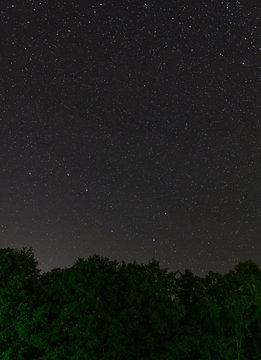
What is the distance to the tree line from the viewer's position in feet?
74.6

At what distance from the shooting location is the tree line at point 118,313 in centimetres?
2275

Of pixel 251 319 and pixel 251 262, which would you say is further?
pixel 251 262

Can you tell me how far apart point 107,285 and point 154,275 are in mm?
2631

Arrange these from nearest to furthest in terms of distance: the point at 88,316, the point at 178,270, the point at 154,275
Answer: the point at 88,316 < the point at 154,275 < the point at 178,270

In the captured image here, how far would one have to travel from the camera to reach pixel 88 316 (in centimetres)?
2291

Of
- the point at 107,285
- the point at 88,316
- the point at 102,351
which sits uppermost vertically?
the point at 107,285

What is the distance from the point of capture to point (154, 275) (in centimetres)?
2477

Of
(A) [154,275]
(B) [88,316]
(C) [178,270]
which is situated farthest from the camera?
(C) [178,270]

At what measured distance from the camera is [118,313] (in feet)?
78.2

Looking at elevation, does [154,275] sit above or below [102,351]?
above

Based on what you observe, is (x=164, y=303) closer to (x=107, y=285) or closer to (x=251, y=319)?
(x=107, y=285)

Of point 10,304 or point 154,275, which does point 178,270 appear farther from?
point 10,304

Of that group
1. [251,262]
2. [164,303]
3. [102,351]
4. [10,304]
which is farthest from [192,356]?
[10,304]

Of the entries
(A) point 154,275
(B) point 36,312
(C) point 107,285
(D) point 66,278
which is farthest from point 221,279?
(B) point 36,312
